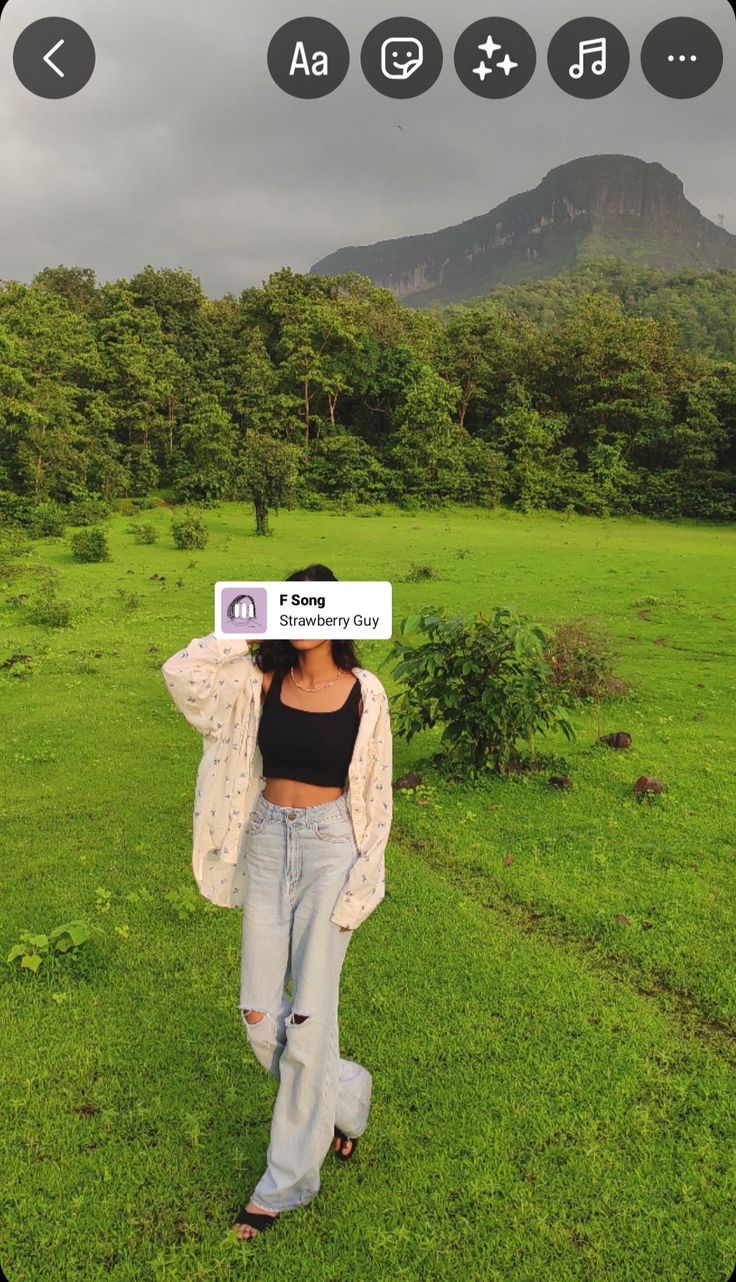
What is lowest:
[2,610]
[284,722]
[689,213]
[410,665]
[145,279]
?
[2,610]

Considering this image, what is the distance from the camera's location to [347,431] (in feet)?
130

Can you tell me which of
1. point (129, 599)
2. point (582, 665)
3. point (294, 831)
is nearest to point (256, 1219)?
point (294, 831)

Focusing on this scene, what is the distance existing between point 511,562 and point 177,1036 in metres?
18.6

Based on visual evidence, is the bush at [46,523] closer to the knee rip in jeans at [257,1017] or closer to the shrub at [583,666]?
the shrub at [583,666]

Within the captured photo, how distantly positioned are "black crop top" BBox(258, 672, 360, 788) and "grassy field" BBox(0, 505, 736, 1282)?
1.51m

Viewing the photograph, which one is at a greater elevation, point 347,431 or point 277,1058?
point 347,431

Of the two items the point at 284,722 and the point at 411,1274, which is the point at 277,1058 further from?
the point at 284,722

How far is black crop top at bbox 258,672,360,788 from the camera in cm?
287

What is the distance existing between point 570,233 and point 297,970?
162m

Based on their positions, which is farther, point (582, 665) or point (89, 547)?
point (89, 547)

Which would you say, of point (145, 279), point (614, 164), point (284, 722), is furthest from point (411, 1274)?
point (614, 164)

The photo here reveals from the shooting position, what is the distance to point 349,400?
41969 millimetres

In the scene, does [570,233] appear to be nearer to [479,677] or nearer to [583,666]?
[583,666]

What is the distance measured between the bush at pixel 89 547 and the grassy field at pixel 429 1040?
13.0 meters
